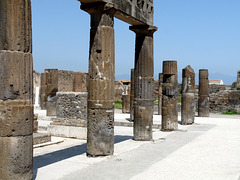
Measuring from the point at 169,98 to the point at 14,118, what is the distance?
8591mm

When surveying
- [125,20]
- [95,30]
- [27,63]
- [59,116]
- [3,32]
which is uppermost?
[125,20]

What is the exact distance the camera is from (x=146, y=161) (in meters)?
6.71

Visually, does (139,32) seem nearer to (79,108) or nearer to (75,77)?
(79,108)

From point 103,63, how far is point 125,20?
6.44ft

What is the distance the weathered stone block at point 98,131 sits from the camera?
6.90m

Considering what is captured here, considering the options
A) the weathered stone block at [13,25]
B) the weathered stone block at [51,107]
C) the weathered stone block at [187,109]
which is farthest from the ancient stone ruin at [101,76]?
the weathered stone block at [51,107]

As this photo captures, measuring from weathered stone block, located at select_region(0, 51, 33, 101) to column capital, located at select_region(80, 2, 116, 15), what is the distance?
2.86 m

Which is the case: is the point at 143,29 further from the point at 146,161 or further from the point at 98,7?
the point at 146,161

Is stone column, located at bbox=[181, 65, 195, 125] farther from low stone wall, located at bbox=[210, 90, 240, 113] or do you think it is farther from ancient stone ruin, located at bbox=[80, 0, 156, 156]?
ancient stone ruin, located at bbox=[80, 0, 156, 156]

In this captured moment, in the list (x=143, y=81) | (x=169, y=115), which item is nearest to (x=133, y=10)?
(x=143, y=81)

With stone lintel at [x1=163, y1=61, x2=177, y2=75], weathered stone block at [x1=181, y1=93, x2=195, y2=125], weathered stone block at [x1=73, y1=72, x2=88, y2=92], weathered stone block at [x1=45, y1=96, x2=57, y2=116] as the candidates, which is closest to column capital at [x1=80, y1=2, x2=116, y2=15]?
stone lintel at [x1=163, y1=61, x2=177, y2=75]

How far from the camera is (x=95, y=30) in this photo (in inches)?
273

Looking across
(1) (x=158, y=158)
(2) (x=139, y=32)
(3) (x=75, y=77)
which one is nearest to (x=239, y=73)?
(3) (x=75, y=77)

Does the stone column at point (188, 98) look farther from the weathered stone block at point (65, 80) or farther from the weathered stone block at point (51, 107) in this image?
the weathered stone block at point (65, 80)
